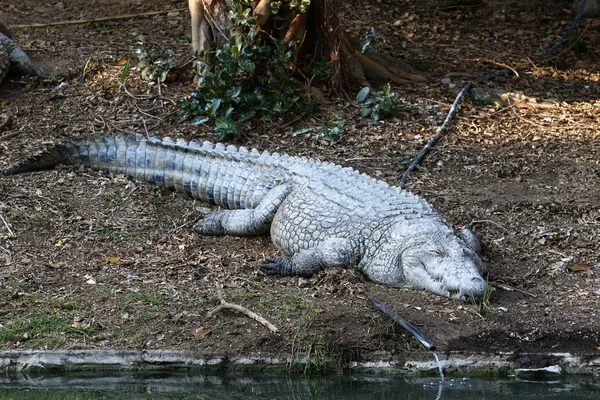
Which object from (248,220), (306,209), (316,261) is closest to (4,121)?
(248,220)

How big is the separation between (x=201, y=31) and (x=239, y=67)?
2.47 feet

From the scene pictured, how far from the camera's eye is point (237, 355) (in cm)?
469

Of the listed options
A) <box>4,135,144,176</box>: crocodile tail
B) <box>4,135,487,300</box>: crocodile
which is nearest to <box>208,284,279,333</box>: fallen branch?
<box>4,135,487,300</box>: crocodile

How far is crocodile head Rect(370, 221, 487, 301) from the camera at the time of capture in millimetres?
5215

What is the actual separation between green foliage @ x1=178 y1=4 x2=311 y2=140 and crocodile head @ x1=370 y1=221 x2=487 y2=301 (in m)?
2.63

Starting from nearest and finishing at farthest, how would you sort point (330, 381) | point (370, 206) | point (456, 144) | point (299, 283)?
point (330, 381)
point (299, 283)
point (370, 206)
point (456, 144)

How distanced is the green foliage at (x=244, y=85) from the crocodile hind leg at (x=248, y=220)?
147 cm

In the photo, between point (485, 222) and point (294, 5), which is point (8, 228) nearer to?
point (294, 5)

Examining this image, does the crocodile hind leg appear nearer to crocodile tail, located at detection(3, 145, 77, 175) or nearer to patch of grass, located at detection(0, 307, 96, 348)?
crocodile tail, located at detection(3, 145, 77, 175)

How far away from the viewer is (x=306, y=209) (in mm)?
6141

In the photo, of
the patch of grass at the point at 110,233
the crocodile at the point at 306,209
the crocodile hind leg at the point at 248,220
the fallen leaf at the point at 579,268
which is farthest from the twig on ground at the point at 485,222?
the patch of grass at the point at 110,233

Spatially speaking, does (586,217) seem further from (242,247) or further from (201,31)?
(201,31)

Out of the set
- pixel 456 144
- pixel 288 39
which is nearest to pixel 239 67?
pixel 288 39

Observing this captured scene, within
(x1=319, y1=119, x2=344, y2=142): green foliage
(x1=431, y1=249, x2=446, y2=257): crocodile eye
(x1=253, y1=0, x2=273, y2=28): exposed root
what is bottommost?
(x1=319, y1=119, x2=344, y2=142): green foliage
